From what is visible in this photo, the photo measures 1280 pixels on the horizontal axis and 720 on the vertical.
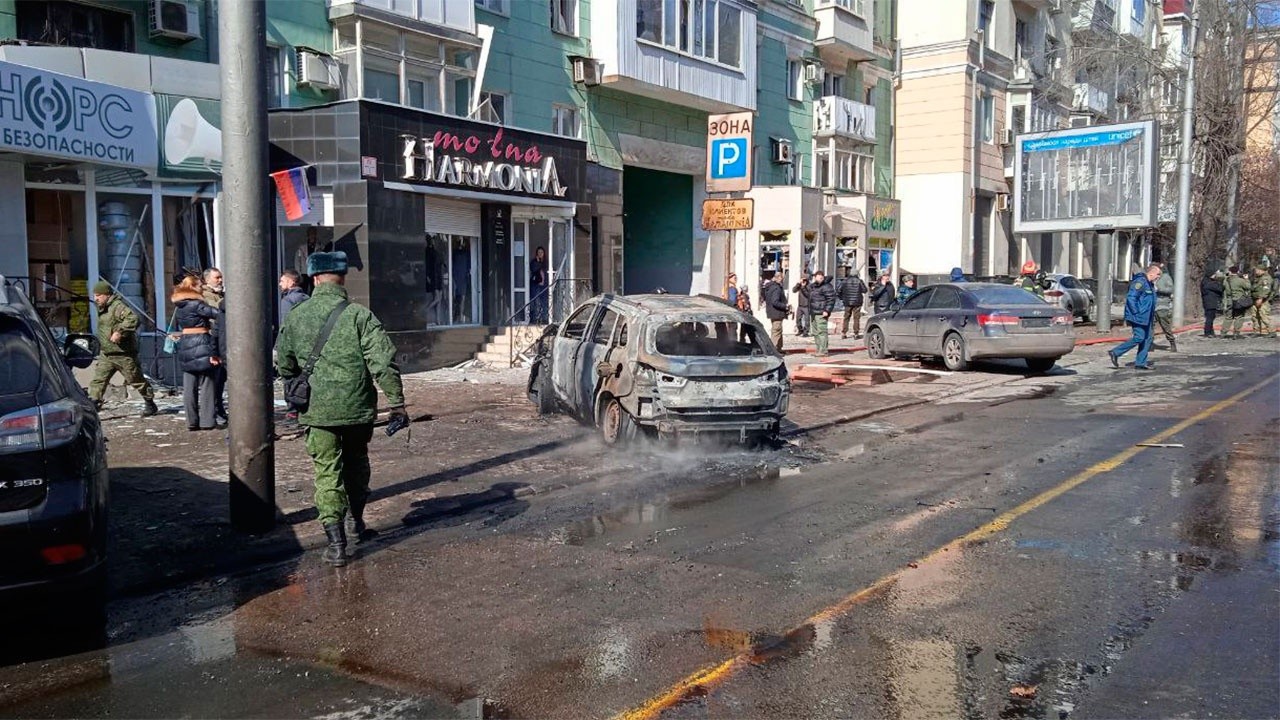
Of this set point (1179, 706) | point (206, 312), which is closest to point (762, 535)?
point (1179, 706)

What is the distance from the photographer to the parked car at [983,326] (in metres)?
16.2

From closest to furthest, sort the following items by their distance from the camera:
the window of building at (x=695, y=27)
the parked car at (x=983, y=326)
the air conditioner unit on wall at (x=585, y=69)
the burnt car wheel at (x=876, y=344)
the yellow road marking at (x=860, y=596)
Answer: the yellow road marking at (x=860, y=596) → the parked car at (x=983, y=326) → the burnt car wheel at (x=876, y=344) → the air conditioner unit on wall at (x=585, y=69) → the window of building at (x=695, y=27)

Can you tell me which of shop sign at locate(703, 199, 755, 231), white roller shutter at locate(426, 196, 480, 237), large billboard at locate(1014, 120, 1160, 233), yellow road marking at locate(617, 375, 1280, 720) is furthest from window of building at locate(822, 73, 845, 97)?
yellow road marking at locate(617, 375, 1280, 720)

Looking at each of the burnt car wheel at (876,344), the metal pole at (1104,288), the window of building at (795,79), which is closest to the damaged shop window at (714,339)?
the burnt car wheel at (876,344)

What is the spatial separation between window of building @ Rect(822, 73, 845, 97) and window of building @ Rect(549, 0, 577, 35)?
12.0 m

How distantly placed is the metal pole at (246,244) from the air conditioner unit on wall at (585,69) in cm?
1696

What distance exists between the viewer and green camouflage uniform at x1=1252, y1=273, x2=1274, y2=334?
76.4ft

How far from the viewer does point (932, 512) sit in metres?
7.38

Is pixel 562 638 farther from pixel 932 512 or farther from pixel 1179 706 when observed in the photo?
pixel 932 512

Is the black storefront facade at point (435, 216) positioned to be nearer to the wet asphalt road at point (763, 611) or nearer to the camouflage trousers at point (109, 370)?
the camouflage trousers at point (109, 370)

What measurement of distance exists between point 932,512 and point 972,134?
1311 inches

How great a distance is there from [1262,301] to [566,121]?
16652mm

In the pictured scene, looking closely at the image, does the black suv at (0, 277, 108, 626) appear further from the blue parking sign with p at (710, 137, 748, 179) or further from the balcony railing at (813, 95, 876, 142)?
the balcony railing at (813, 95, 876, 142)

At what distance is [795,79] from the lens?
31953 mm
